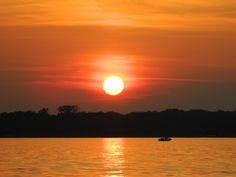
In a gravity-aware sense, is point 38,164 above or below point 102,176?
above

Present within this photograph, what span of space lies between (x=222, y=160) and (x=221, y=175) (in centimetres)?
2371

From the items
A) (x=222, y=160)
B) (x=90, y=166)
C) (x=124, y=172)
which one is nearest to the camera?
(x=124, y=172)

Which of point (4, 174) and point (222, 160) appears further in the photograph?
point (222, 160)

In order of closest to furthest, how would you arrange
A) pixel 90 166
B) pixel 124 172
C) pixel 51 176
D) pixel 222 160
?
pixel 51 176 < pixel 124 172 < pixel 90 166 < pixel 222 160

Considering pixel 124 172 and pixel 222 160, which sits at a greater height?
pixel 222 160

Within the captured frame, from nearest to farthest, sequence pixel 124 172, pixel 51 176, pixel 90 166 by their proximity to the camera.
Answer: pixel 51 176
pixel 124 172
pixel 90 166

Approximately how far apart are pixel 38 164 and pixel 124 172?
14918 millimetres

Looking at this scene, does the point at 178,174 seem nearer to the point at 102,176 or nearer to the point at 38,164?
the point at 102,176

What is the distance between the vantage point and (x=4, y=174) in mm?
77938

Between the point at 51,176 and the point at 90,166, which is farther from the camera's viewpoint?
the point at 90,166

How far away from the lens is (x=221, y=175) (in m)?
77.9

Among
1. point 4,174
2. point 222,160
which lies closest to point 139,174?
point 4,174

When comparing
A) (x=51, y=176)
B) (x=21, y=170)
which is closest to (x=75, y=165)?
(x=21, y=170)

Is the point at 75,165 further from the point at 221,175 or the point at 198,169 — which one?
the point at 221,175
